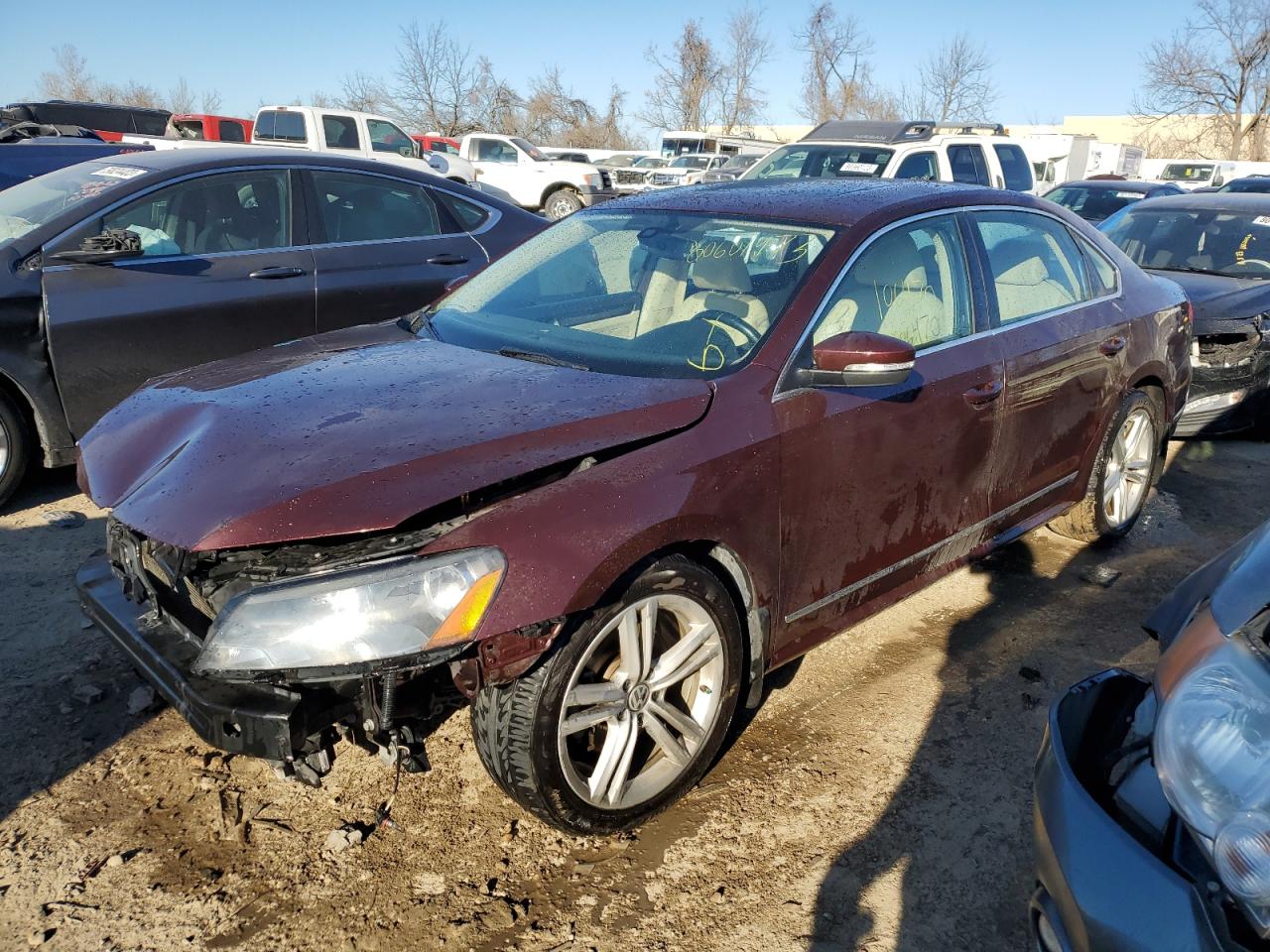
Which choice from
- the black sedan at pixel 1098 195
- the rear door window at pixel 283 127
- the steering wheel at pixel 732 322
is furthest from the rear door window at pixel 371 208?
the rear door window at pixel 283 127

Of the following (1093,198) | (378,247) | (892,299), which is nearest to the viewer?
(892,299)

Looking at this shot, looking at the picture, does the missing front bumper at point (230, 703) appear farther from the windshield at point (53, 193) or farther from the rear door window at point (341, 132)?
the rear door window at point (341, 132)

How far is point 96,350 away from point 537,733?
11.6ft

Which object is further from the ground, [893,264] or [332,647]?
Result: [893,264]

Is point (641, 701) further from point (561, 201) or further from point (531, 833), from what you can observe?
point (561, 201)

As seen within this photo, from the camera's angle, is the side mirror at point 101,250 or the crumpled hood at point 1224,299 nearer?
the side mirror at point 101,250

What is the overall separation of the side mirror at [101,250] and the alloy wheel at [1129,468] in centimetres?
468

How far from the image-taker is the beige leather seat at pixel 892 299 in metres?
3.14

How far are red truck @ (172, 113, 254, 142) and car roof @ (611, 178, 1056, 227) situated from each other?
1721cm

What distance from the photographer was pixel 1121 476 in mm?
4648

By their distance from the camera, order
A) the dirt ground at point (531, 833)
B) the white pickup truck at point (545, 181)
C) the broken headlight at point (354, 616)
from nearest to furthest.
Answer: the broken headlight at point (354, 616)
the dirt ground at point (531, 833)
the white pickup truck at point (545, 181)

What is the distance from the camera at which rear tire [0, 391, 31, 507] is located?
4.66m

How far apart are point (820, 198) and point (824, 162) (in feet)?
23.6

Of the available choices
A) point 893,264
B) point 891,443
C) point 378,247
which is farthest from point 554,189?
point 891,443
